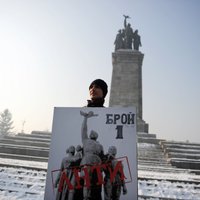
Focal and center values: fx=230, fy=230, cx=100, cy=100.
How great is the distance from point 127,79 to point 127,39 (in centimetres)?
437

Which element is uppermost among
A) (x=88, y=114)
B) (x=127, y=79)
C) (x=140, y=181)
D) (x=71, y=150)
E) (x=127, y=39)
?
(x=127, y=39)

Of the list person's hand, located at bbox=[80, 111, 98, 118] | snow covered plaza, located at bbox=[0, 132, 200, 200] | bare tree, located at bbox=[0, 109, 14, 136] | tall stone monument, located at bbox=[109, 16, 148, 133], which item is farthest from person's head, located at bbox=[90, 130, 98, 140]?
bare tree, located at bbox=[0, 109, 14, 136]

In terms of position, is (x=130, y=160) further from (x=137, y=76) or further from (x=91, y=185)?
(x=137, y=76)

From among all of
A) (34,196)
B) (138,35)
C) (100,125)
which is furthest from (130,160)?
(138,35)

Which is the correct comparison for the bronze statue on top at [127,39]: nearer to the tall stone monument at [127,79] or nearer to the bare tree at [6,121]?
the tall stone monument at [127,79]

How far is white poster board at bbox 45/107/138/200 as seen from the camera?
2049 mm

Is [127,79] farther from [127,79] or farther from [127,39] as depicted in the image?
[127,39]

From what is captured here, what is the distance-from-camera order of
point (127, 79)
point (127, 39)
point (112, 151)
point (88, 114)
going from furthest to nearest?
1. point (127, 39)
2. point (127, 79)
3. point (88, 114)
4. point (112, 151)

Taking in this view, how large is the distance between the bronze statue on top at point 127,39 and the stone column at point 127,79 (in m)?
1.31

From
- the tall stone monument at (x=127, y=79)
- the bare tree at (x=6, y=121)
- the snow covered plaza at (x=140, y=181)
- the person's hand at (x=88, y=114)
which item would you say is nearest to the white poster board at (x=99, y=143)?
the person's hand at (x=88, y=114)

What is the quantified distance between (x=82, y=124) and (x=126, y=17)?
22012mm

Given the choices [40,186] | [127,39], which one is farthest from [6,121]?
[40,186]

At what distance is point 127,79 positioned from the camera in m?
19.8

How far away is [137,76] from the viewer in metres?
19.8
